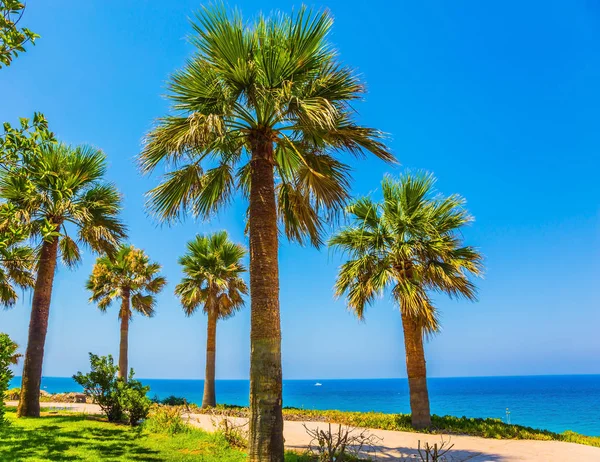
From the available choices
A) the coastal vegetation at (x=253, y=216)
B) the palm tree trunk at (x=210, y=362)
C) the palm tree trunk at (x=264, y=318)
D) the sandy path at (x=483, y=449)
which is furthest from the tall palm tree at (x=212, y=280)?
the palm tree trunk at (x=264, y=318)

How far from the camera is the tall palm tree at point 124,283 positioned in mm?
21688

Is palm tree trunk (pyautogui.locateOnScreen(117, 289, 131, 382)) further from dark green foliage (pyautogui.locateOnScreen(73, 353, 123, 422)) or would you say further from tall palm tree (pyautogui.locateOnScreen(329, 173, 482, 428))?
tall palm tree (pyautogui.locateOnScreen(329, 173, 482, 428))

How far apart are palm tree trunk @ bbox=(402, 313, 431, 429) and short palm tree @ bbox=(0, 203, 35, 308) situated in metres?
9.74

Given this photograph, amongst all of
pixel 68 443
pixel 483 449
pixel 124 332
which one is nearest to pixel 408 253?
pixel 483 449

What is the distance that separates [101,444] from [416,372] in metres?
8.23

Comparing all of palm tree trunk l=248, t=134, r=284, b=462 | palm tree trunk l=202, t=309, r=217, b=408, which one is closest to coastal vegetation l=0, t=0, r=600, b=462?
palm tree trunk l=248, t=134, r=284, b=462

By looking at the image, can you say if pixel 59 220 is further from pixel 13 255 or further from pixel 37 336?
pixel 13 255

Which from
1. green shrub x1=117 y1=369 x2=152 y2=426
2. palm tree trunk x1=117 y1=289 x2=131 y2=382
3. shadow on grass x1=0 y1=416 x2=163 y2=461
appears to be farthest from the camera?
palm tree trunk x1=117 y1=289 x2=131 y2=382

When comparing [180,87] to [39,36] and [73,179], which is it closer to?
[39,36]

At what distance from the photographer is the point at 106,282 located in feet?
72.8

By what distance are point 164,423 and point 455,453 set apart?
716 centimetres

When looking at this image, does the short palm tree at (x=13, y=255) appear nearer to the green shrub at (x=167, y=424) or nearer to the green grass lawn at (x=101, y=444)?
the green grass lawn at (x=101, y=444)

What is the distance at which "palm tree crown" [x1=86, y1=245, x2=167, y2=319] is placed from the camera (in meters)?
22.0

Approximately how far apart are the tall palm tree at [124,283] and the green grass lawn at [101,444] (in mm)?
11030
